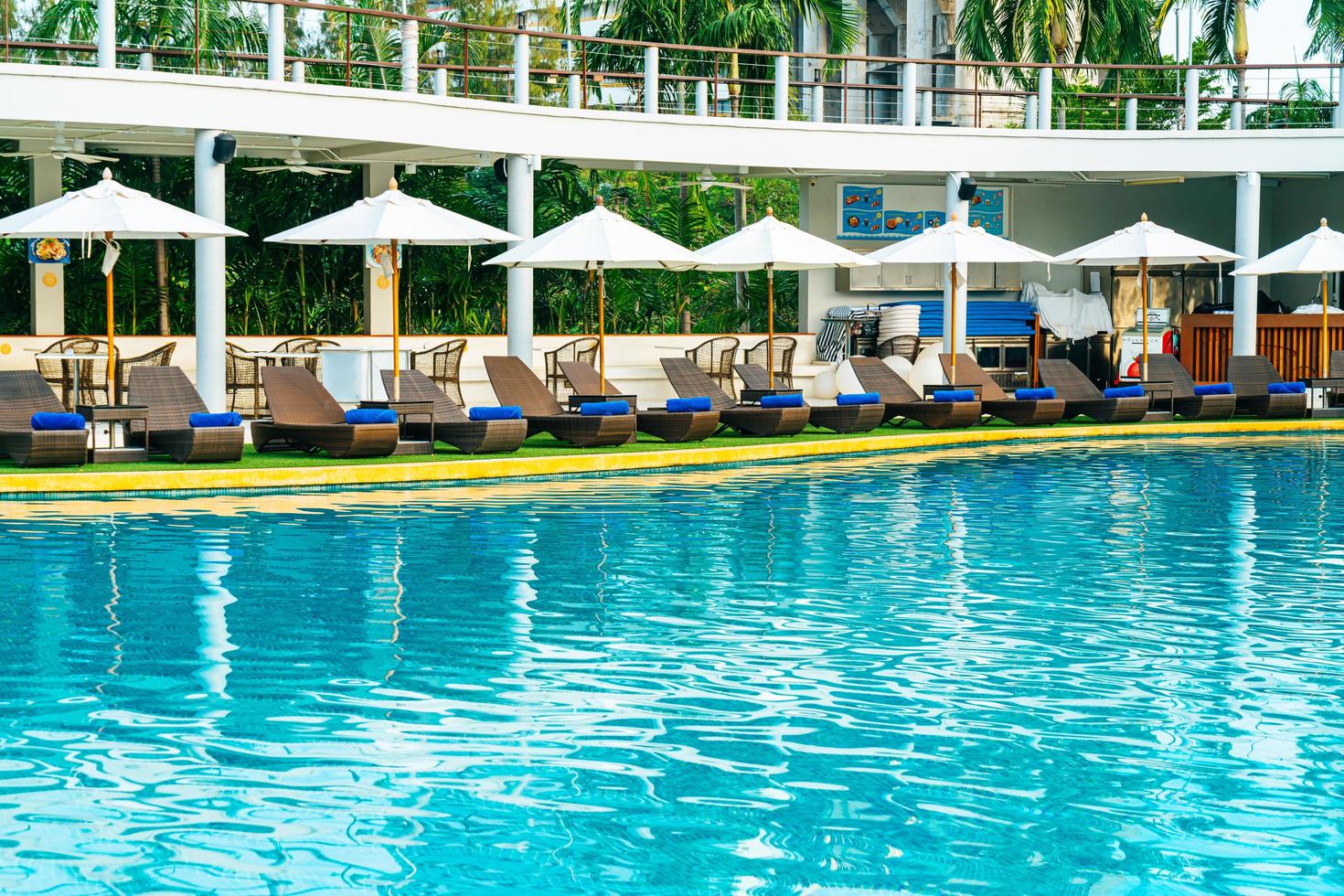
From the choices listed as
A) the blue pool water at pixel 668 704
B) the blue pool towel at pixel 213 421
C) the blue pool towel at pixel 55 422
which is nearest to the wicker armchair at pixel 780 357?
the blue pool towel at pixel 213 421

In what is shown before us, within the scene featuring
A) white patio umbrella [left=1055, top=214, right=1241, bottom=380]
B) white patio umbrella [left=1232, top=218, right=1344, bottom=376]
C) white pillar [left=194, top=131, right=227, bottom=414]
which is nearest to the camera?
white pillar [left=194, top=131, right=227, bottom=414]

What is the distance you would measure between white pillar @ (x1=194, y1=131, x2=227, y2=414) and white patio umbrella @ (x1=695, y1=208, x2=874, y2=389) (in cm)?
501

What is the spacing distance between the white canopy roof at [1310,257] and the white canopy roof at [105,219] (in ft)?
41.3

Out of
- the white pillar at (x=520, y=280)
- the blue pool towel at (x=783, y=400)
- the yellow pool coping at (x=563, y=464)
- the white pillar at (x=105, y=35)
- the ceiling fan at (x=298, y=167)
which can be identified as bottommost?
the yellow pool coping at (x=563, y=464)

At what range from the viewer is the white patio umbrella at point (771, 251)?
18641mm

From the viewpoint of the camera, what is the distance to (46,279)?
20.5m

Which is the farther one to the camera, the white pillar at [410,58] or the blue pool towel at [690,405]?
the white pillar at [410,58]

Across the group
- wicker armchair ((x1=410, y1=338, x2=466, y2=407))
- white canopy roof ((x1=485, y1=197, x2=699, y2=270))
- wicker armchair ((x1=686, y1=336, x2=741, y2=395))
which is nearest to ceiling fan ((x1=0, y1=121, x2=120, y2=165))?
wicker armchair ((x1=410, y1=338, x2=466, y2=407))

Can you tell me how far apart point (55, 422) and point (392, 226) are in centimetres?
384

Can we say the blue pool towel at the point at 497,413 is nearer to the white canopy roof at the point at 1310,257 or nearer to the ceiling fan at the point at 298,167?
the ceiling fan at the point at 298,167

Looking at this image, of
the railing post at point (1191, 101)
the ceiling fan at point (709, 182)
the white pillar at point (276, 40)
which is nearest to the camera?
the white pillar at point (276, 40)

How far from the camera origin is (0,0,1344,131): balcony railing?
19.3 metres

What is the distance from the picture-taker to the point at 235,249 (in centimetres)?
2311

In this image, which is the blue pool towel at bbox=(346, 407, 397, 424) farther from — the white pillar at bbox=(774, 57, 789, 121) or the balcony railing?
the white pillar at bbox=(774, 57, 789, 121)
